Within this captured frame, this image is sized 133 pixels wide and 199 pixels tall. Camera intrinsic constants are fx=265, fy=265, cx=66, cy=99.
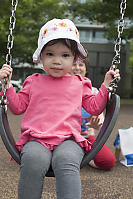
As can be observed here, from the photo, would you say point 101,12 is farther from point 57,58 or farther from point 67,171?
point 67,171

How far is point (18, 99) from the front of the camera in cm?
167

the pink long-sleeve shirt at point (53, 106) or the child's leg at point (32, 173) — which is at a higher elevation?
the pink long-sleeve shirt at point (53, 106)

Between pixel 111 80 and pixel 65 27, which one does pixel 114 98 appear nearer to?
pixel 111 80

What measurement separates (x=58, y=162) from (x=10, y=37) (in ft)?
2.52

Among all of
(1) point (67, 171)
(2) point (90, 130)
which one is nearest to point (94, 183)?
(2) point (90, 130)

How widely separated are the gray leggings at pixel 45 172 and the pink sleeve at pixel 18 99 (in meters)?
0.35

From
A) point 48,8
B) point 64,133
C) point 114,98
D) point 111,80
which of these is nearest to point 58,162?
point 64,133

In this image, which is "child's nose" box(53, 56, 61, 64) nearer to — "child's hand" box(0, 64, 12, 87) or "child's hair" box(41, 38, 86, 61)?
"child's hair" box(41, 38, 86, 61)

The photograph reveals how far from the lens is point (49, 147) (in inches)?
58.3

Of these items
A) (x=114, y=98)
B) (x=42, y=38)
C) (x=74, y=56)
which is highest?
(x=42, y=38)

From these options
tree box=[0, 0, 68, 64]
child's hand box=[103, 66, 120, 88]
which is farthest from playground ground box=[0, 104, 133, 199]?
tree box=[0, 0, 68, 64]

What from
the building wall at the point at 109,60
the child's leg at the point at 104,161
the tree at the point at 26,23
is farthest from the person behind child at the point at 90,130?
the building wall at the point at 109,60

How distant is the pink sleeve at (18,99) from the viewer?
1.64 meters

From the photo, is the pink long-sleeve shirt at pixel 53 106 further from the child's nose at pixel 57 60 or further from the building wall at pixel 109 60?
the building wall at pixel 109 60
